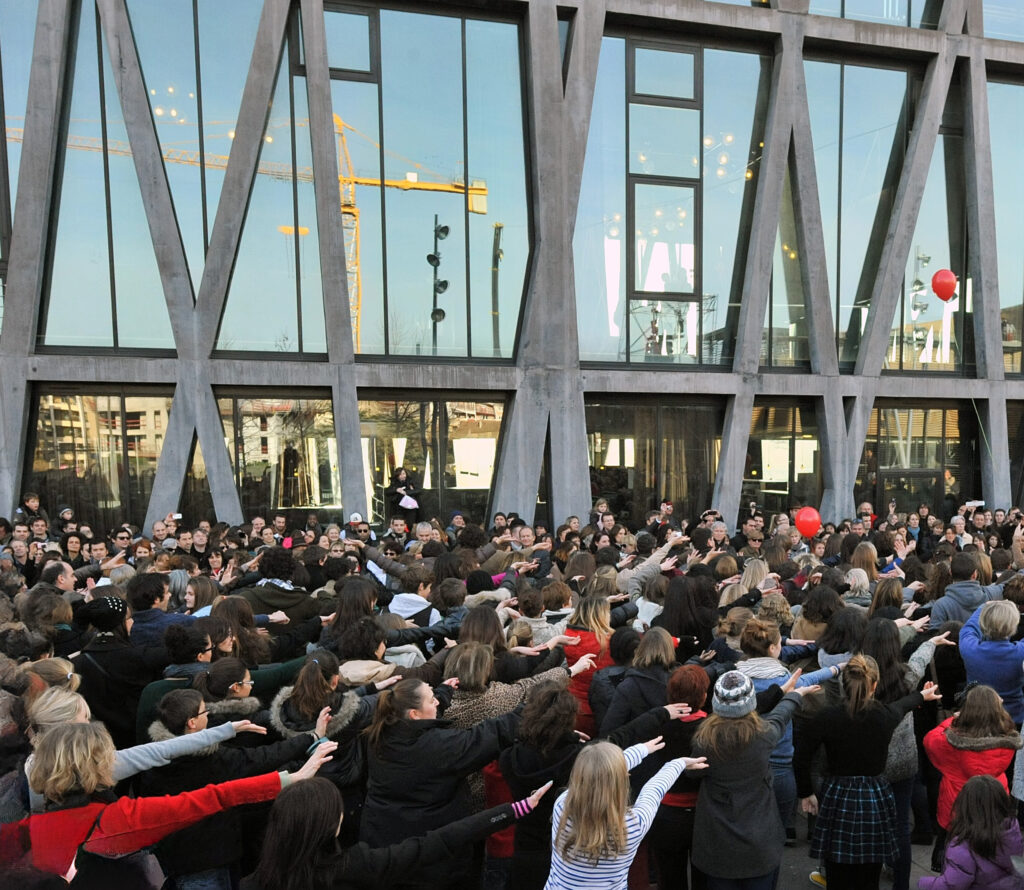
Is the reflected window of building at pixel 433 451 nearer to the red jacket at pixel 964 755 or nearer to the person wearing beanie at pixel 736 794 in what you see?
the red jacket at pixel 964 755

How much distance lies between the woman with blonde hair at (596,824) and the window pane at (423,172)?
1397 centimetres

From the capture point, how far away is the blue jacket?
16.7 feet

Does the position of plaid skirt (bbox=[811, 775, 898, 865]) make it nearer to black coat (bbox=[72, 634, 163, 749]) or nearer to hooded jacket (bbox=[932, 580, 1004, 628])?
hooded jacket (bbox=[932, 580, 1004, 628])

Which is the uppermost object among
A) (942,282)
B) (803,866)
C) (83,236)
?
(83,236)

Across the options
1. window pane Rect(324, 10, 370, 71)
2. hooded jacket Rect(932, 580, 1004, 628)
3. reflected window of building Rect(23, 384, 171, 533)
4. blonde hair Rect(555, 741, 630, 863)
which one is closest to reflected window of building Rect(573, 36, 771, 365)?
window pane Rect(324, 10, 370, 71)

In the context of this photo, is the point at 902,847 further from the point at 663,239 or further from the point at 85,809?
the point at 663,239

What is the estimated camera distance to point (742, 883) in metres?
3.82

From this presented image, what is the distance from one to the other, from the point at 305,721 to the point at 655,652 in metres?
1.86

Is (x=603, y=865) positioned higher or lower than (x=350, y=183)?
lower

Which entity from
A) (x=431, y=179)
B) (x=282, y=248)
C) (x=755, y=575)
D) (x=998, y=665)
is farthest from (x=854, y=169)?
(x=998, y=665)

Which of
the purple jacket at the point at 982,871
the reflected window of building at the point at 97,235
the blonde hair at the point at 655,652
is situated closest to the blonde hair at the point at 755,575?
the blonde hair at the point at 655,652

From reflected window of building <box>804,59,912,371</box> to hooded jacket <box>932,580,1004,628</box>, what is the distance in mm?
14000

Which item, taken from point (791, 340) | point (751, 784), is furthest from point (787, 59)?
point (751, 784)

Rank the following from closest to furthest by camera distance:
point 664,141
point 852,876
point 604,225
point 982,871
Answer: point 982,871, point 852,876, point 604,225, point 664,141
